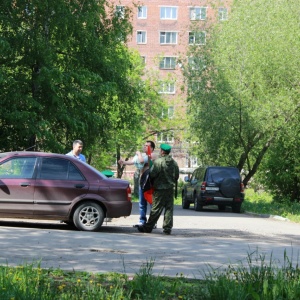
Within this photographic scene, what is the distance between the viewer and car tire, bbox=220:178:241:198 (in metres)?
33.5

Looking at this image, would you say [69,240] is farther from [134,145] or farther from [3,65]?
[134,145]

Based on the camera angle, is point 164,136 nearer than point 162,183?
No

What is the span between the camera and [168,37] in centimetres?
9806

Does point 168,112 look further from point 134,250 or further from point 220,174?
point 134,250

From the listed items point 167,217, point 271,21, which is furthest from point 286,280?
point 271,21

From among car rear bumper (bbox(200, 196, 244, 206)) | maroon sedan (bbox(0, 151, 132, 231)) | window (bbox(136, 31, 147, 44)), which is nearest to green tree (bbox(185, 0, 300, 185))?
car rear bumper (bbox(200, 196, 244, 206))

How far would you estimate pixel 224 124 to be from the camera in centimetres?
3997

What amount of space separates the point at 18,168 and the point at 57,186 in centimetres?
89

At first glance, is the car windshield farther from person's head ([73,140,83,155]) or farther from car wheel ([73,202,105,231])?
car wheel ([73,202,105,231])

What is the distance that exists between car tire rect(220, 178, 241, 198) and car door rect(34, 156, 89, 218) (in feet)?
55.7

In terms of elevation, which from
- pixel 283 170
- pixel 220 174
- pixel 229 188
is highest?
pixel 283 170

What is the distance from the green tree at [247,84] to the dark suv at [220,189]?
13.4 feet

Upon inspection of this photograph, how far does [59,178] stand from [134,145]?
52.9m

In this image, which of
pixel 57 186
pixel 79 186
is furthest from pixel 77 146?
pixel 57 186
